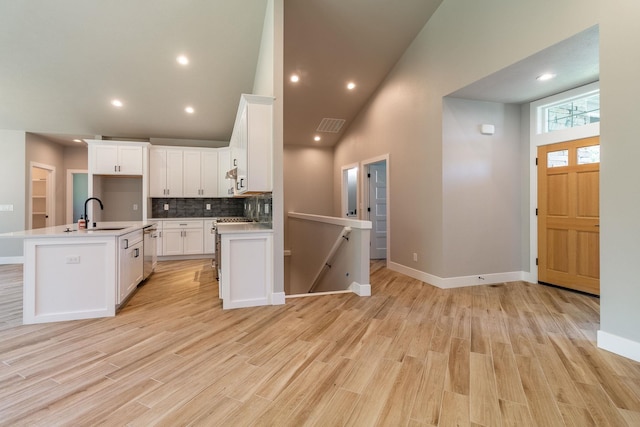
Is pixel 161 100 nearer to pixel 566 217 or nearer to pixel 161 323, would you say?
pixel 161 323

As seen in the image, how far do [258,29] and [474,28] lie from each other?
116 inches

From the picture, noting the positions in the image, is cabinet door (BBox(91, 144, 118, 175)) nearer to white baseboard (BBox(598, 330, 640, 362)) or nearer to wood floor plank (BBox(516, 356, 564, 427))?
wood floor plank (BBox(516, 356, 564, 427))

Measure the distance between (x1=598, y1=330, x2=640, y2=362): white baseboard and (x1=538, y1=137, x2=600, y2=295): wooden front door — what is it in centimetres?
175

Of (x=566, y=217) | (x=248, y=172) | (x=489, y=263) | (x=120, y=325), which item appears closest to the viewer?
(x=120, y=325)

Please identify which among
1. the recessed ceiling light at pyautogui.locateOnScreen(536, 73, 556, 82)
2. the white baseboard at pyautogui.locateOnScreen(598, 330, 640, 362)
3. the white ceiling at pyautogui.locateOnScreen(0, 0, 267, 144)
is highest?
the white ceiling at pyautogui.locateOnScreen(0, 0, 267, 144)

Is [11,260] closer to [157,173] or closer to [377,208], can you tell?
[157,173]

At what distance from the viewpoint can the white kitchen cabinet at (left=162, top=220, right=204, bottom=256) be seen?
6.28m

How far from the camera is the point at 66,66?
461 centimetres

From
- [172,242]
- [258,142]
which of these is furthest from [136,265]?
[172,242]

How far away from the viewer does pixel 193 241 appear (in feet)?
21.1

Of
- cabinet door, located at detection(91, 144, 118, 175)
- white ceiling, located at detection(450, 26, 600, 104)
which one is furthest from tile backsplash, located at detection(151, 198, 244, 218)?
white ceiling, located at detection(450, 26, 600, 104)

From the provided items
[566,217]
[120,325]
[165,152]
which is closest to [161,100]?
[165,152]

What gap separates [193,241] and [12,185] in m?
3.61

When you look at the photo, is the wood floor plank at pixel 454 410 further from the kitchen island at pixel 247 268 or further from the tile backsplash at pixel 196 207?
the tile backsplash at pixel 196 207
